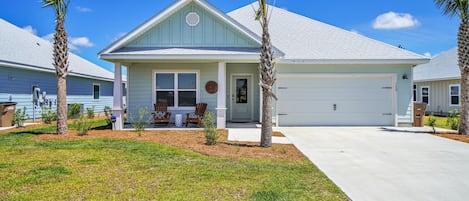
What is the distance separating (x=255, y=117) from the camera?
1368cm

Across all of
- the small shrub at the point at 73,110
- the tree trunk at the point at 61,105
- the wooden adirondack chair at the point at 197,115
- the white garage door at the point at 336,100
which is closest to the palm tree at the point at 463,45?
the white garage door at the point at 336,100

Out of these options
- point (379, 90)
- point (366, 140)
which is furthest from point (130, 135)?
point (379, 90)

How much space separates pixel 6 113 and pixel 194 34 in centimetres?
809

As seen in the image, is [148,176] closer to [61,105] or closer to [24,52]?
[61,105]

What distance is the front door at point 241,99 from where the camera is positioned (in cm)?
1361

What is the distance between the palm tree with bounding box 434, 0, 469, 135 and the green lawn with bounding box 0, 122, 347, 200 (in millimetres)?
7036

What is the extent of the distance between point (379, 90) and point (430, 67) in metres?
13.2

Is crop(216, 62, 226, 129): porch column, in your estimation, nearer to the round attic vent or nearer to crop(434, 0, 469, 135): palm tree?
the round attic vent

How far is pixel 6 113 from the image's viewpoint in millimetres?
11727

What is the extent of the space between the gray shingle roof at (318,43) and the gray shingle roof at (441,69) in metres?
7.95

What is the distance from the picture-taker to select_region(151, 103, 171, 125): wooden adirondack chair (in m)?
11.2

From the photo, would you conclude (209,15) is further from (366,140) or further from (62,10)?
(366,140)

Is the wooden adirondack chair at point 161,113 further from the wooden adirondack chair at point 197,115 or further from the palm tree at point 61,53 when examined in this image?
the palm tree at point 61,53

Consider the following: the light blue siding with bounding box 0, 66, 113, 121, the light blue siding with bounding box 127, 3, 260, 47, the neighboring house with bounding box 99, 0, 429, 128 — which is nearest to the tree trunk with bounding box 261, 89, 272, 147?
the light blue siding with bounding box 127, 3, 260, 47
